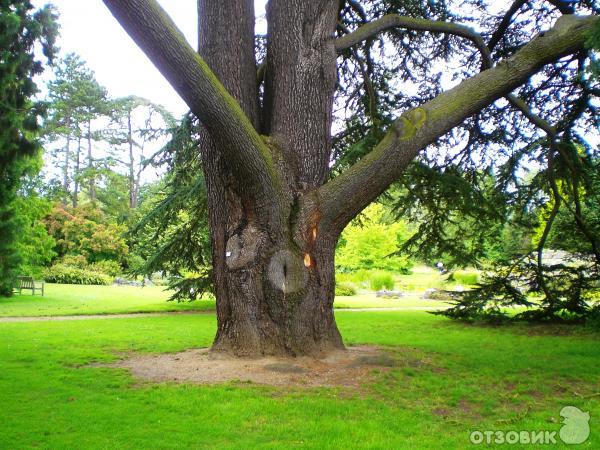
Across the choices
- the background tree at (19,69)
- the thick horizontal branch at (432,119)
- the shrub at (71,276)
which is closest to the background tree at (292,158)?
the thick horizontal branch at (432,119)

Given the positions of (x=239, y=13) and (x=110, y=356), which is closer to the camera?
(x=239, y=13)

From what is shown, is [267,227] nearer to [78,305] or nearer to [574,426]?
[574,426]

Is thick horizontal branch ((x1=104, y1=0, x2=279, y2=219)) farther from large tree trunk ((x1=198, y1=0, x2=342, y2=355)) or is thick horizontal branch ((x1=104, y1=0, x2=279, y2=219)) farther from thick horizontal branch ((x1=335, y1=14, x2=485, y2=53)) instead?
thick horizontal branch ((x1=335, y1=14, x2=485, y2=53))

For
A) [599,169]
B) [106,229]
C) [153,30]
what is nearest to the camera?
[153,30]

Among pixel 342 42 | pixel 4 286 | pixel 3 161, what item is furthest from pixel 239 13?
pixel 4 286

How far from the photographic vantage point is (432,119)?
6473mm

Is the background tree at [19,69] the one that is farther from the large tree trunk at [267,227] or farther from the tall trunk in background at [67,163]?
the tall trunk in background at [67,163]

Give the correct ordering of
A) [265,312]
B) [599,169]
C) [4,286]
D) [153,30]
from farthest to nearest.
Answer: [4,286] → [599,169] → [265,312] → [153,30]

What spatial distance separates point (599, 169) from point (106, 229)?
92.3ft

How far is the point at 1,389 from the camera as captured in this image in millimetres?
5293

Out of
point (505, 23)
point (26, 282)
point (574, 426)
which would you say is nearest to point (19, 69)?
point (574, 426)

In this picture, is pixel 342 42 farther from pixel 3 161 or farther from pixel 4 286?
pixel 4 286

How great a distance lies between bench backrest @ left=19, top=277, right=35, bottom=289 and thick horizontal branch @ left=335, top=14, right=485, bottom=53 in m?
16.4


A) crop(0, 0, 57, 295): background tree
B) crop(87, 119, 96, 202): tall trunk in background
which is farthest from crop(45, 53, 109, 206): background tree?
crop(0, 0, 57, 295): background tree
